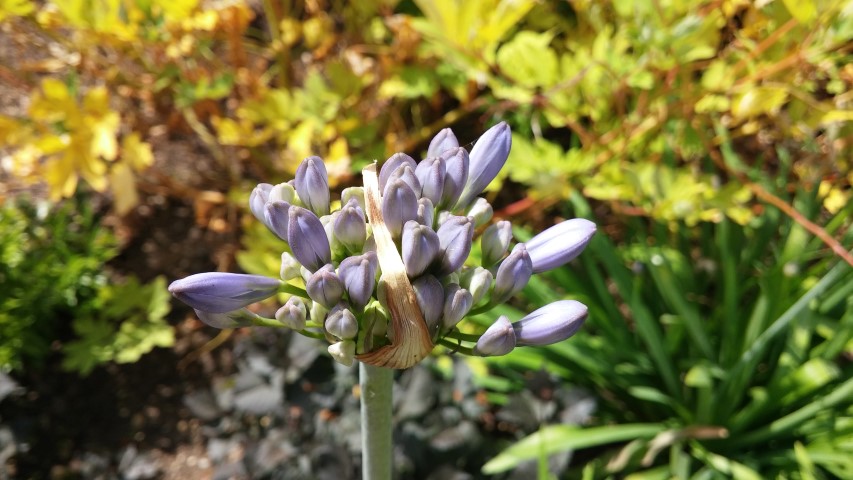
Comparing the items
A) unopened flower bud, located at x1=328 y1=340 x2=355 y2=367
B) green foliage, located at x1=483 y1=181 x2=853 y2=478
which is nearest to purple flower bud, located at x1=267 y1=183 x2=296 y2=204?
unopened flower bud, located at x1=328 y1=340 x2=355 y2=367

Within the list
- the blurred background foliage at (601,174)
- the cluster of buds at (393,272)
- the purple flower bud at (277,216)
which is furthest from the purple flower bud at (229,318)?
the blurred background foliage at (601,174)

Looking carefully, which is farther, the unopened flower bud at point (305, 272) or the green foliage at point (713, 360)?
the green foliage at point (713, 360)

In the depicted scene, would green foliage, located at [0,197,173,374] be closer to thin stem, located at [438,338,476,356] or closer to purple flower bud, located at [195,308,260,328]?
purple flower bud, located at [195,308,260,328]

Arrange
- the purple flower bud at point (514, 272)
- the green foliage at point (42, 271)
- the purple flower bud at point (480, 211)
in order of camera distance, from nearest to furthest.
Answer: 1. the purple flower bud at point (514, 272)
2. the purple flower bud at point (480, 211)
3. the green foliage at point (42, 271)

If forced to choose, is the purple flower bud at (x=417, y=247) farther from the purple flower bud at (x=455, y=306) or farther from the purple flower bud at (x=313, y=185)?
the purple flower bud at (x=313, y=185)

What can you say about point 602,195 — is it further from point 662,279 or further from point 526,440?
point 526,440

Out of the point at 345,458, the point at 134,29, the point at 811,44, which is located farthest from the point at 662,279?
the point at 134,29

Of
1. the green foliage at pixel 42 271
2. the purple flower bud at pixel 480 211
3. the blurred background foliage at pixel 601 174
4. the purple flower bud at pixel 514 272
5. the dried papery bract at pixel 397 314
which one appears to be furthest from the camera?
the green foliage at pixel 42 271
